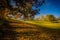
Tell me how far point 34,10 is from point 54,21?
1.14 ft

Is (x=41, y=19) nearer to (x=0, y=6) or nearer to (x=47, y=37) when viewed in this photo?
(x=47, y=37)

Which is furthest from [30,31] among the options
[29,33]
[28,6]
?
[28,6]

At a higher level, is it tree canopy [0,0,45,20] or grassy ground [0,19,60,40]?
tree canopy [0,0,45,20]

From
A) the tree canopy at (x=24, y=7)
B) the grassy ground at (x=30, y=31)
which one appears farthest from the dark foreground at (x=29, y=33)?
→ the tree canopy at (x=24, y=7)

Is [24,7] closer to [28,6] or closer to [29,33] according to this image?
[28,6]

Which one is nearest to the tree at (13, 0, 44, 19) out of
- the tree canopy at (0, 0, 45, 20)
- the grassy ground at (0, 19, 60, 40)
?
the tree canopy at (0, 0, 45, 20)

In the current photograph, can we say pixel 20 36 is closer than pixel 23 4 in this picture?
Yes

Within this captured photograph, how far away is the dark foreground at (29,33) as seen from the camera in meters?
2.01

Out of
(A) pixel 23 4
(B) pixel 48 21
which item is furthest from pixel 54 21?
(A) pixel 23 4

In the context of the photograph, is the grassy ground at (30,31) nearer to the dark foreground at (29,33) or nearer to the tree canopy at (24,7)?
the dark foreground at (29,33)

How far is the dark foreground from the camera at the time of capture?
2008mm

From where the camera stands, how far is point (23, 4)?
2162 millimetres

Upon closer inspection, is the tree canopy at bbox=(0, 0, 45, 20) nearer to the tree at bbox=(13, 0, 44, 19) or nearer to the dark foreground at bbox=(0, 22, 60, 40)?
the tree at bbox=(13, 0, 44, 19)

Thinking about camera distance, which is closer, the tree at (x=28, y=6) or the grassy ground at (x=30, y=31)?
the grassy ground at (x=30, y=31)
